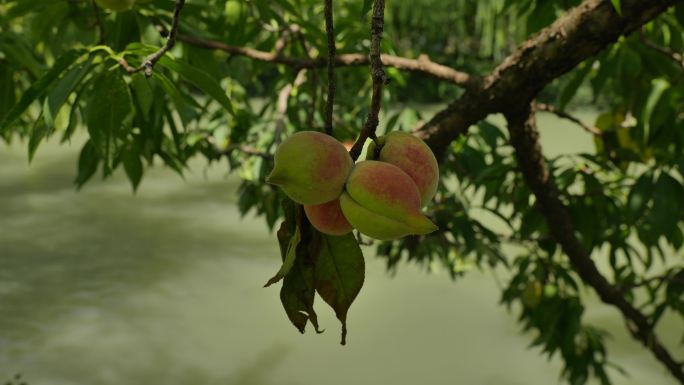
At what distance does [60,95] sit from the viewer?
1.61 feet

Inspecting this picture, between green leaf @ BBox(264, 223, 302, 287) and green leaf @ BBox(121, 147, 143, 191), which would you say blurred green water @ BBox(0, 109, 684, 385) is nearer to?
green leaf @ BBox(121, 147, 143, 191)

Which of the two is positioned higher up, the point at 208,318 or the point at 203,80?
the point at 203,80

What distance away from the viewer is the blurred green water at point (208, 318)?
8.44 ft

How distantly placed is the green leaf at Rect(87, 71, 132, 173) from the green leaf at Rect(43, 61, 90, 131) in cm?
5

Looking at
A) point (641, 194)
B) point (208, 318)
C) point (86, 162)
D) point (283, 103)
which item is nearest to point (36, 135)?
point (86, 162)

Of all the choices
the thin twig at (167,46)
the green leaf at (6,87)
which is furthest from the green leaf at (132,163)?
the thin twig at (167,46)

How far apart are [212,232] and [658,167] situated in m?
3.21

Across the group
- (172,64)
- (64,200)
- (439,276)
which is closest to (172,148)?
(172,64)

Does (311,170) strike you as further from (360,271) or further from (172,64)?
(172,64)

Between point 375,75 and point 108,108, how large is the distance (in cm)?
36

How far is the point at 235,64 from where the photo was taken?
0.96 m

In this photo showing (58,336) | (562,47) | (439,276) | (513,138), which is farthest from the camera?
(439,276)

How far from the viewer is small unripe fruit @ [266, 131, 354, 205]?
270 millimetres

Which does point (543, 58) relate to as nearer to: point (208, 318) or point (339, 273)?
point (339, 273)
